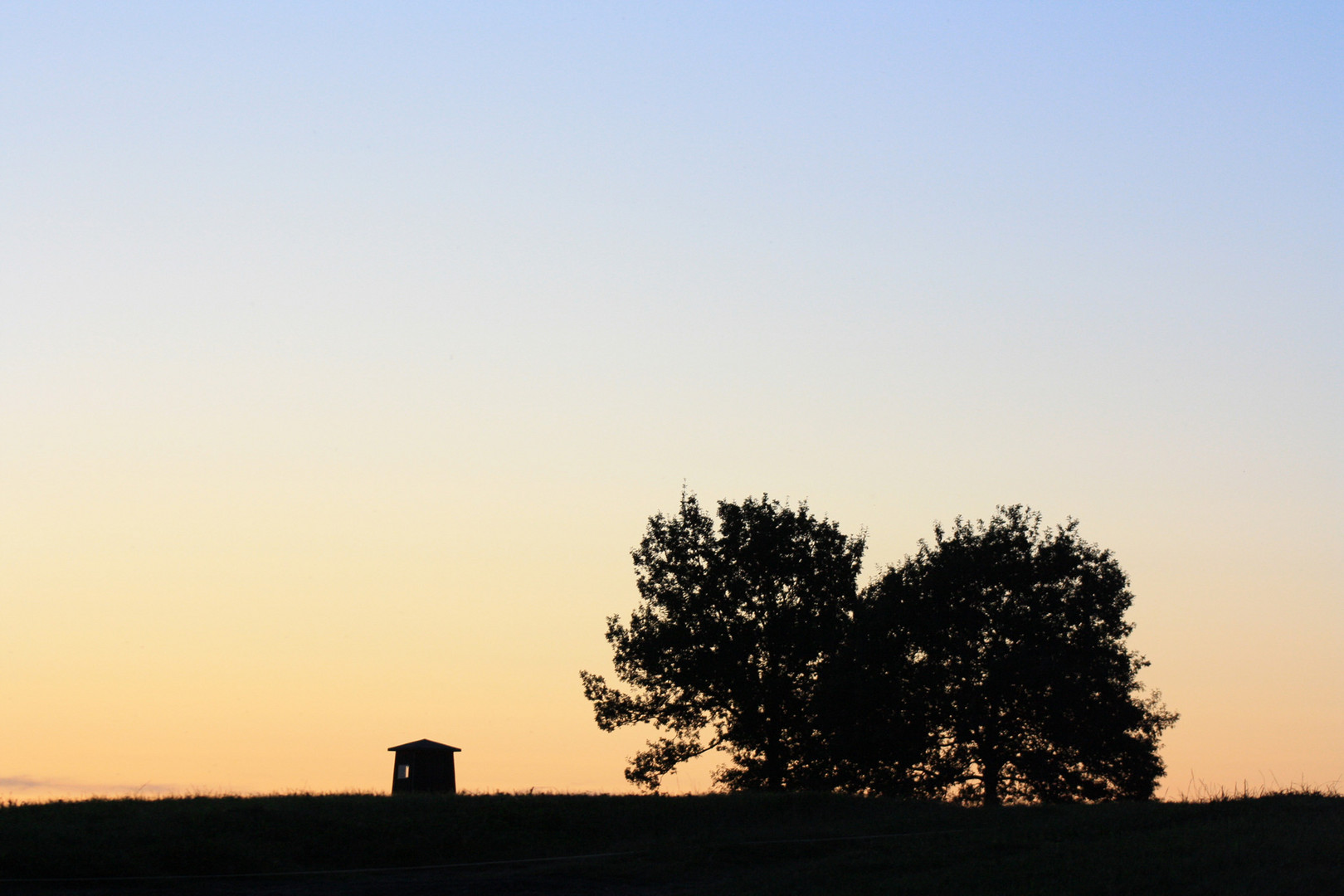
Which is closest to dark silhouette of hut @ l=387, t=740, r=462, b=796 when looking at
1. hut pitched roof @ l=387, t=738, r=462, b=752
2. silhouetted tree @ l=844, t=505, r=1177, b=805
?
hut pitched roof @ l=387, t=738, r=462, b=752

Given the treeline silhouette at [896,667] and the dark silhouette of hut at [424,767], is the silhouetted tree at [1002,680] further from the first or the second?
the dark silhouette of hut at [424,767]

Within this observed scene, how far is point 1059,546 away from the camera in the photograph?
48125 mm

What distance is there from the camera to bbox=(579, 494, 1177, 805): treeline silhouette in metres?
45.5

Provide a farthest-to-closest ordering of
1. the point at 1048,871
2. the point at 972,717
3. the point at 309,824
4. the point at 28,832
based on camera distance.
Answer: the point at 972,717
the point at 309,824
the point at 28,832
the point at 1048,871

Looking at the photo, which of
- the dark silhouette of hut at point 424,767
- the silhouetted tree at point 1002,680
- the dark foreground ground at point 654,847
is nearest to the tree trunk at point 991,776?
the silhouetted tree at point 1002,680

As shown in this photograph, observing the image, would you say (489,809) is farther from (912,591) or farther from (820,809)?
(912,591)

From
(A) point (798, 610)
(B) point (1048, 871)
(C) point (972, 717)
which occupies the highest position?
(A) point (798, 610)

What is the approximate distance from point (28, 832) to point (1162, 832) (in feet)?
75.0

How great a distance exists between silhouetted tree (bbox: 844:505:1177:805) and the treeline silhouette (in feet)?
0.19

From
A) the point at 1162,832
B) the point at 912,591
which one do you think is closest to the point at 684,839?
the point at 1162,832

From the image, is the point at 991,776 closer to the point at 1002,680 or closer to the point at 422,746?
the point at 1002,680

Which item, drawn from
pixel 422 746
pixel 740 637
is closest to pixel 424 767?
pixel 422 746

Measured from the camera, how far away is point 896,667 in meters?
47.3

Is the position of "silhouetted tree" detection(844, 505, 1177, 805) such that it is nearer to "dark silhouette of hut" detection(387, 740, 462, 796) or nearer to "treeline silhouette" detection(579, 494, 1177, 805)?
"treeline silhouette" detection(579, 494, 1177, 805)
